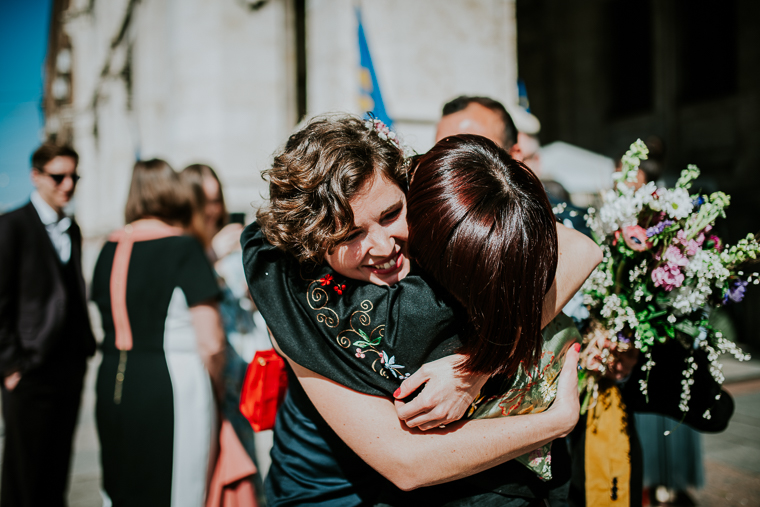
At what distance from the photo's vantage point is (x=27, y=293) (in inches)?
118

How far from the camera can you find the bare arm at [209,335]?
2670mm

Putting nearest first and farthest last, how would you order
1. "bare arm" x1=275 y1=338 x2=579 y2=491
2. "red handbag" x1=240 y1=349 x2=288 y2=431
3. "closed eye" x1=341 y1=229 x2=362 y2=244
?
"bare arm" x1=275 y1=338 x2=579 y2=491, "closed eye" x1=341 y1=229 x2=362 y2=244, "red handbag" x1=240 y1=349 x2=288 y2=431

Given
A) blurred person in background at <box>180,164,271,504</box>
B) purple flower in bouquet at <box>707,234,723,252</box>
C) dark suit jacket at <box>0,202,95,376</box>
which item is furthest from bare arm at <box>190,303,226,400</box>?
purple flower in bouquet at <box>707,234,723,252</box>

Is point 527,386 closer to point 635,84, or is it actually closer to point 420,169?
point 420,169

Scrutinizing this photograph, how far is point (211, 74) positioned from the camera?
21.7 ft

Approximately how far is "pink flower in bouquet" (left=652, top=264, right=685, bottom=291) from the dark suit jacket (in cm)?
311

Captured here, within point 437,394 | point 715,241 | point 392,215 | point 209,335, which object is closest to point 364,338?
point 437,394

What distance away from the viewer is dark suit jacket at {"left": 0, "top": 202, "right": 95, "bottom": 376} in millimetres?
2910

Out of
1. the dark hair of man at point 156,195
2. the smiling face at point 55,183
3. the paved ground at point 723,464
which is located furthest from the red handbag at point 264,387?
the paved ground at point 723,464

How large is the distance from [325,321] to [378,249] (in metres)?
0.24

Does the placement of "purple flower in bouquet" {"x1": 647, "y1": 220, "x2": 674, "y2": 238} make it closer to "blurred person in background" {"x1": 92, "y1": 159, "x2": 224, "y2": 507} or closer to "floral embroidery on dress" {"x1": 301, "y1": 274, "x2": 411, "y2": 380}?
"floral embroidery on dress" {"x1": 301, "y1": 274, "x2": 411, "y2": 380}

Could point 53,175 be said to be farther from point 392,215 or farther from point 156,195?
point 392,215

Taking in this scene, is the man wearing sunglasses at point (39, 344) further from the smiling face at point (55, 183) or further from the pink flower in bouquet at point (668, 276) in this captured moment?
the pink flower in bouquet at point (668, 276)

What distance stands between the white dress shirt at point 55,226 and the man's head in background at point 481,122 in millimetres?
2487
